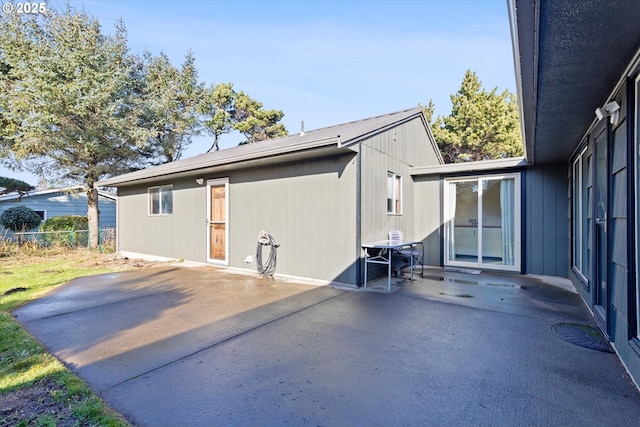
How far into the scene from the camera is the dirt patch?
1.96 m

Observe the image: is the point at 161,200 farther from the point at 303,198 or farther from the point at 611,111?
the point at 611,111

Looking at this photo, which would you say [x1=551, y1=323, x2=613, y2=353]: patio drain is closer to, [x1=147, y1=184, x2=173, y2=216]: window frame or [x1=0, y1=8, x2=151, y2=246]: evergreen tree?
[x1=147, y1=184, x2=173, y2=216]: window frame

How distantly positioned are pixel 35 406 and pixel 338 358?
87.3 inches

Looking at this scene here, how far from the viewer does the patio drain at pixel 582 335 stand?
3078mm

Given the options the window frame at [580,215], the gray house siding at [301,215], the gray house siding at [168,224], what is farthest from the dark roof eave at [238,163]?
the window frame at [580,215]

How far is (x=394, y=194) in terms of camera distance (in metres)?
7.08

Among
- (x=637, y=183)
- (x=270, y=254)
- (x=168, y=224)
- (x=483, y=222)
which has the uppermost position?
(x=637, y=183)

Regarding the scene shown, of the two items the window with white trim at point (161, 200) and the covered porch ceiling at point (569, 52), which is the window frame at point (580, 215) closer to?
the covered porch ceiling at point (569, 52)

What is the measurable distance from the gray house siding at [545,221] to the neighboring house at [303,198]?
2403 millimetres

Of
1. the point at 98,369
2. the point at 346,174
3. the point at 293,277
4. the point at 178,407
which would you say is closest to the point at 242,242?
the point at 293,277

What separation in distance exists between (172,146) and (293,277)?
13.4m

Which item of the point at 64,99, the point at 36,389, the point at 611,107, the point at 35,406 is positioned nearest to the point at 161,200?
the point at 64,99

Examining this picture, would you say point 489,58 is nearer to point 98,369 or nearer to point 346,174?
point 346,174

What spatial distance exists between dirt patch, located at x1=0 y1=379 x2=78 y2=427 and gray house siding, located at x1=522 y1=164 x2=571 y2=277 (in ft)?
25.1
